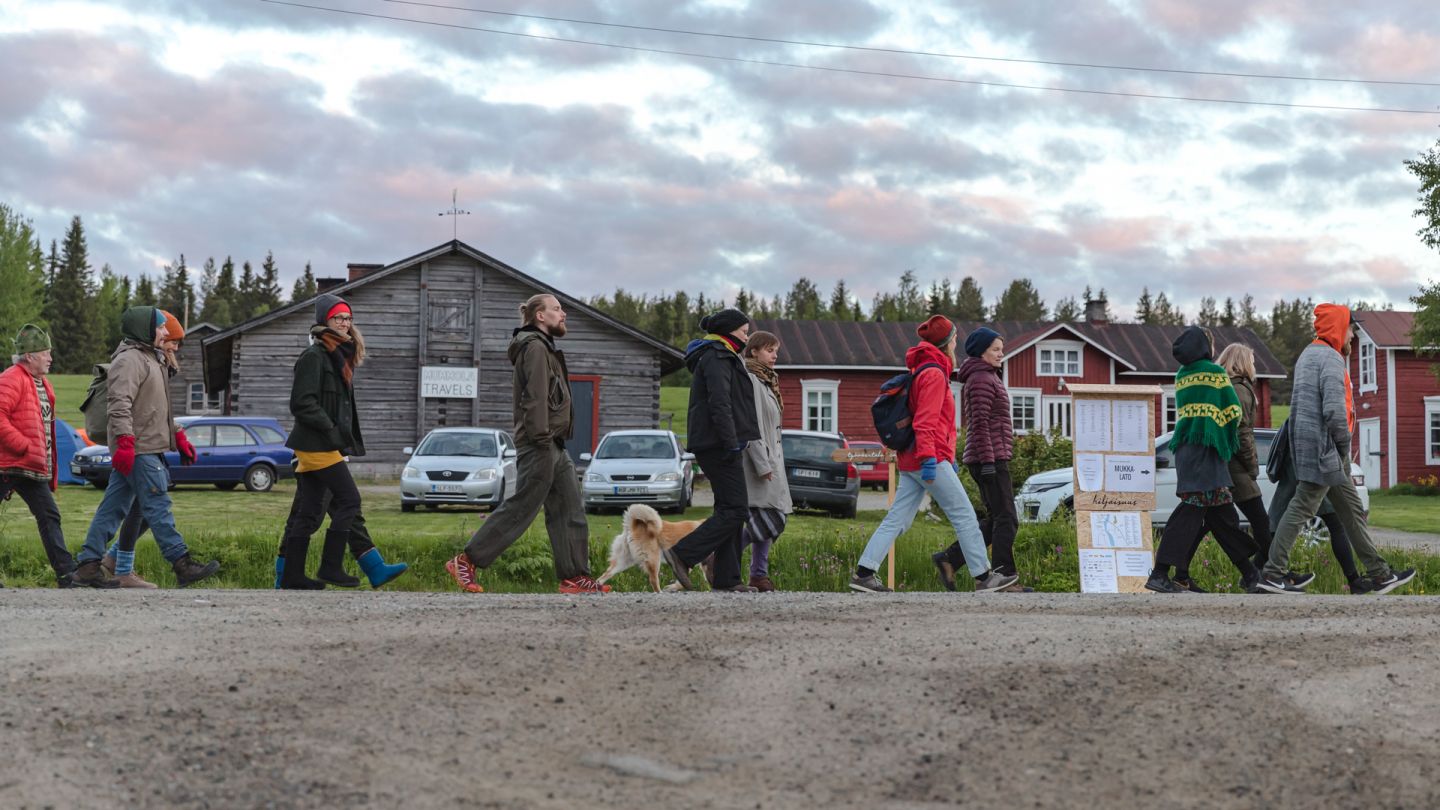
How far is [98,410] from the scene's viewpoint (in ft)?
32.0

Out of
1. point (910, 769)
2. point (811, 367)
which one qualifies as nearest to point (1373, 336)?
point (811, 367)

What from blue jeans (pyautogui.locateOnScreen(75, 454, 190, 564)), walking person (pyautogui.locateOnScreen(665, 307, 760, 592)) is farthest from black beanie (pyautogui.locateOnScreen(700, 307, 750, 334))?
blue jeans (pyautogui.locateOnScreen(75, 454, 190, 564))

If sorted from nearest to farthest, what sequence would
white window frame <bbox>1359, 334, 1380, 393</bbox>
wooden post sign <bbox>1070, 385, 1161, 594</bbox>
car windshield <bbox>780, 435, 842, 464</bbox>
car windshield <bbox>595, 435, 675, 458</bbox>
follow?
wooden post sign <bbox>1070, 385, 1161, 594</bbox> → car windshield <bbox>780, 435, 842, 464</bbox> → car windshield <bbox>595, 435, 675, 458</bbox> → white window frame <bbox>1359, 334, 1380, 393</bbox>

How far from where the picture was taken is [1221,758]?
4438 millimetres

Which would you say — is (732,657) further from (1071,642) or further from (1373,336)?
(1373,336)

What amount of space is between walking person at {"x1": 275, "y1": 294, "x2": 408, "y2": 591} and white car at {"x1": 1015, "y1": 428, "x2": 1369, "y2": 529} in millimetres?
10140

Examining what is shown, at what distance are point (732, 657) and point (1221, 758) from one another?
1969 millimetres

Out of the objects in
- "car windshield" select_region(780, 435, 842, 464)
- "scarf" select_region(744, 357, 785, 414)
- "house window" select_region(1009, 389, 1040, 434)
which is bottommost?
"car windshield" select_region(780, 435, 842, 464)

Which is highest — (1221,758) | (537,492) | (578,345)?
(578,345)

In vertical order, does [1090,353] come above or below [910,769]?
above

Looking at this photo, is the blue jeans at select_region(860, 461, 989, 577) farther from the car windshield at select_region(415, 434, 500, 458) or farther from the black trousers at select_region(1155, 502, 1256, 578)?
the car windshield at select_region(415, 434, 500, 458)

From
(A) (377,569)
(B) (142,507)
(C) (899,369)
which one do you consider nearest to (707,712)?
(A) (377,569)

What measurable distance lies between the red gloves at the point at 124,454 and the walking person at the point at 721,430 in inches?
144

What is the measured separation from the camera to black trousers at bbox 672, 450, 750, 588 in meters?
8.91
